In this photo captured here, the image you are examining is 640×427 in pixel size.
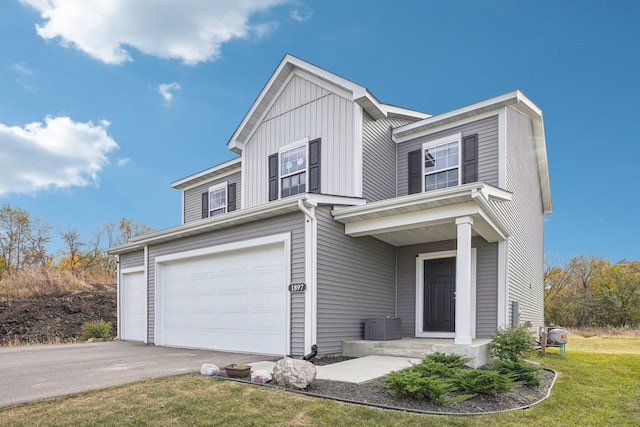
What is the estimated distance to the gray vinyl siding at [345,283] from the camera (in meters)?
8.48

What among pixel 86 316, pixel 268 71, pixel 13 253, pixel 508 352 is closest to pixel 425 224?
pixel 508 352

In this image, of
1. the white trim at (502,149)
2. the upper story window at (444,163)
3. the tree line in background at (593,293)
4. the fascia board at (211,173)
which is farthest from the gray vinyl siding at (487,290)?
the tree line in background at (593,293)

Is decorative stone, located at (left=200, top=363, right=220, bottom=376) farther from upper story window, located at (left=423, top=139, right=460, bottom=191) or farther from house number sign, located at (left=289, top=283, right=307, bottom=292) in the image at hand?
upper story window, located at (left=423, top=139, right=460, bottom=191)

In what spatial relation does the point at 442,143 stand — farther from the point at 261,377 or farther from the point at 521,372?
the point at 261,377

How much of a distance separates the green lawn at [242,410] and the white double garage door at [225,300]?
2872 mm

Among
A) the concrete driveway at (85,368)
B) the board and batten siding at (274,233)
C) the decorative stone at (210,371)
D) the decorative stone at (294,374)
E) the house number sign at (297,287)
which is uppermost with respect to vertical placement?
the board and batten siding at (274,233)

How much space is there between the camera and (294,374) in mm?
5629

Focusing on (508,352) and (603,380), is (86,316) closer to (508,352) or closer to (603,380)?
(508,352)

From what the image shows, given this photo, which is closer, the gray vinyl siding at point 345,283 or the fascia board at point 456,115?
the gray vinyl siding at point 345,283

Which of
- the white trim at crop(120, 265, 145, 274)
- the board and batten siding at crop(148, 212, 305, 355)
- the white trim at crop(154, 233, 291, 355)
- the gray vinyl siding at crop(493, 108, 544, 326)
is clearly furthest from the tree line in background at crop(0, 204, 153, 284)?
the gray vinyl siding at crop(493, 108, 544, 326)

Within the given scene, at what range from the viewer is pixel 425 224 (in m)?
8.34

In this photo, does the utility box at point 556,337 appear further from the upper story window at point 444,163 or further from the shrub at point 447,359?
the shrub at point 447,359

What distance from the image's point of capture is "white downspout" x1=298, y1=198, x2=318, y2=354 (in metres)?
8.16

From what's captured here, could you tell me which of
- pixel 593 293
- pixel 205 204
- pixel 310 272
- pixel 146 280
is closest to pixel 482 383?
pixel 310 272
